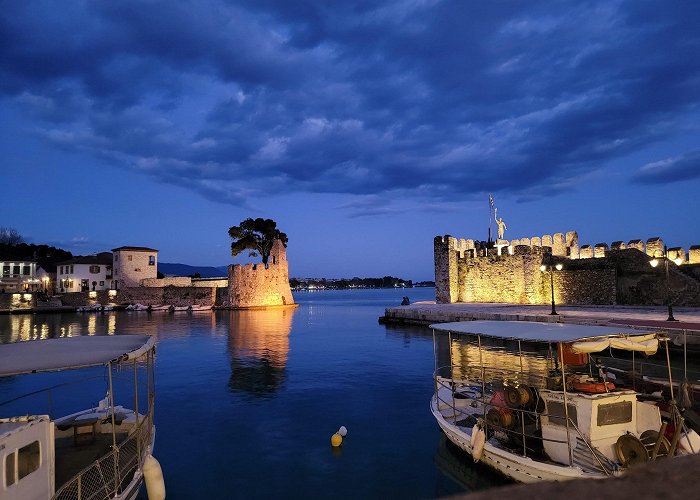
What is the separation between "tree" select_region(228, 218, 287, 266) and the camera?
68.2m

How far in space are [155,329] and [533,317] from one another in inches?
1144

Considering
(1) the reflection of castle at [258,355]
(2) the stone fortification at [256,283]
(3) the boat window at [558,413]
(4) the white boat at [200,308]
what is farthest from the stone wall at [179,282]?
(3) the boat window at [558,413]

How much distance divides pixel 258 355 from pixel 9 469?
18415 millimetres

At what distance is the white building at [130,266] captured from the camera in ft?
220

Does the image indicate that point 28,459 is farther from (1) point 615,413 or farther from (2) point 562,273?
(2) point 562,273

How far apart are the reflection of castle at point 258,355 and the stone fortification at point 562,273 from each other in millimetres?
16318

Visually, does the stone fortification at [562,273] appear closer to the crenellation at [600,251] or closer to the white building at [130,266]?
the crenellation at [600,251]

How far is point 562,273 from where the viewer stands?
36.1 metres

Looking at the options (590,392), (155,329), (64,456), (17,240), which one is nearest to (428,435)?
(590,392)

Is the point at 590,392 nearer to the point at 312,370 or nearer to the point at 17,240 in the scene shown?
the point at 312,370

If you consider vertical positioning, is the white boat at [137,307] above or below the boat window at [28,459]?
below

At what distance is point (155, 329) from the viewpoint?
3728cm

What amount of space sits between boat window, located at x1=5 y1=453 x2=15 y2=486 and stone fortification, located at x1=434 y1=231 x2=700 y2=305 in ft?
84.8

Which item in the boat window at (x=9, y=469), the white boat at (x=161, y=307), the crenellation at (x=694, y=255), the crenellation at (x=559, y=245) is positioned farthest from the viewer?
the white boat at (x=161, y=307)
